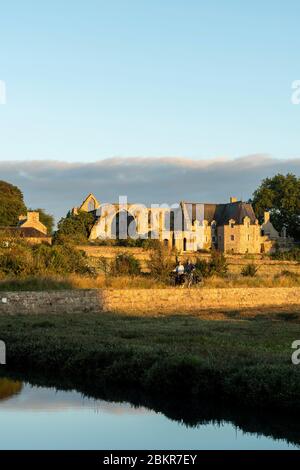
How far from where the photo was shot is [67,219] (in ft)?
234

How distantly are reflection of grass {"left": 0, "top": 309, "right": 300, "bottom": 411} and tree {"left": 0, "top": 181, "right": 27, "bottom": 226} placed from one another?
54331 mm

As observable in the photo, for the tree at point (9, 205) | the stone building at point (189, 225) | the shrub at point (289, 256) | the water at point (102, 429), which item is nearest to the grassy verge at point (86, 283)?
the water at point (102, 429)

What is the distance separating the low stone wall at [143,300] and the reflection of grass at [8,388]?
371 inches

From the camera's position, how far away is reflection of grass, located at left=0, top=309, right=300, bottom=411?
38.5 feet

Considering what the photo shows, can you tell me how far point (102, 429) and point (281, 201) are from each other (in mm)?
78666

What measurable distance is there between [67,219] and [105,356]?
57.7 meters

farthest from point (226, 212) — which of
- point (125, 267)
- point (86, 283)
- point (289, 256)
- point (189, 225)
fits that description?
point (86, 283)

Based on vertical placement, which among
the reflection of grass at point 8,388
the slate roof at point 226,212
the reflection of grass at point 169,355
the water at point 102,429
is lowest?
the water at point 102,429

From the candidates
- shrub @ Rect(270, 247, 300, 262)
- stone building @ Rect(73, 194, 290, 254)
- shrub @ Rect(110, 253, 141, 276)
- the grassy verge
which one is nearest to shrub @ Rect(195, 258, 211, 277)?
shrub @ Rect(110, 253, 141, 276)

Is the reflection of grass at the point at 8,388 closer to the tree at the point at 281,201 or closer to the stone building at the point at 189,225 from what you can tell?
the stone building at the point at 189,225

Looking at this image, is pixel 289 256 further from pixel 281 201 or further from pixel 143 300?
pixel 143 300

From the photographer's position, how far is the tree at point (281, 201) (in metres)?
86.2
